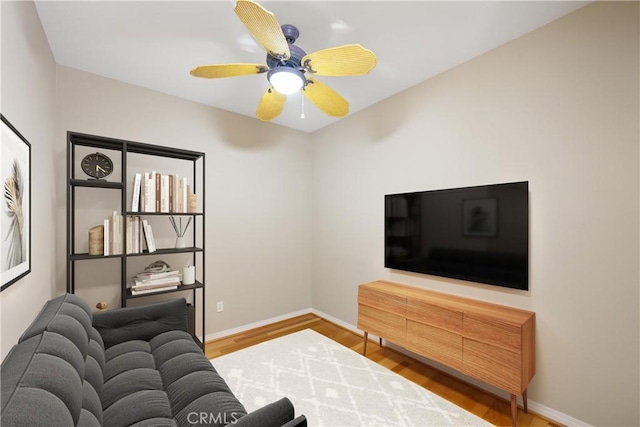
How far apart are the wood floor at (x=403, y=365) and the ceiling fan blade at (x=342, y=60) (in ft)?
8.20

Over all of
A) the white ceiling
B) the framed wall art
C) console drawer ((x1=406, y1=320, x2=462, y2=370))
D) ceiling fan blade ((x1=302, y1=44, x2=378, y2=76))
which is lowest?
console drawer ((x1=406, y1=320, x2=462, y2=370))

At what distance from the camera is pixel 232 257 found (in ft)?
11.2

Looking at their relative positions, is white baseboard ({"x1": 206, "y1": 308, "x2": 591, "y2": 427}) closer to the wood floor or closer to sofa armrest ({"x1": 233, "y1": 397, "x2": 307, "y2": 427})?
the wood floor

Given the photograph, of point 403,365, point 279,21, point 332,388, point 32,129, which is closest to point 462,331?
point 403,365

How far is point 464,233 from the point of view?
2.39 meters

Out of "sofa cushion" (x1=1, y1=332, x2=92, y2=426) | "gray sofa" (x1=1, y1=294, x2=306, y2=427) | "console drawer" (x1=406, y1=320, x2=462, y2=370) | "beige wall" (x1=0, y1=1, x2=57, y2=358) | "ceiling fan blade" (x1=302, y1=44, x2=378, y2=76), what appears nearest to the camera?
"sofa cushion" (x1=1, y1=332, x2=92, y2=426)

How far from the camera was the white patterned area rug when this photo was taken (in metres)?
1.95

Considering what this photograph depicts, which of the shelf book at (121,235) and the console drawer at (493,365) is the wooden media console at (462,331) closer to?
the console drawer at (493,365)

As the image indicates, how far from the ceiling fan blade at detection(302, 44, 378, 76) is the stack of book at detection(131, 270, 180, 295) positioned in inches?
87.2

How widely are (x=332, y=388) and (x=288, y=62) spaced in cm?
246

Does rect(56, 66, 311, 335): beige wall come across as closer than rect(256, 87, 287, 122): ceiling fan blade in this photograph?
No

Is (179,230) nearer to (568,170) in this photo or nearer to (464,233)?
(464,233)

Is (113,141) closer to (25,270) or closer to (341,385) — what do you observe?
(25,270)

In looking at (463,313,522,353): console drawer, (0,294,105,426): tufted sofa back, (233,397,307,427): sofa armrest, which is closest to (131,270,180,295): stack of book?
(0,294,105,426): tufted sofa back
